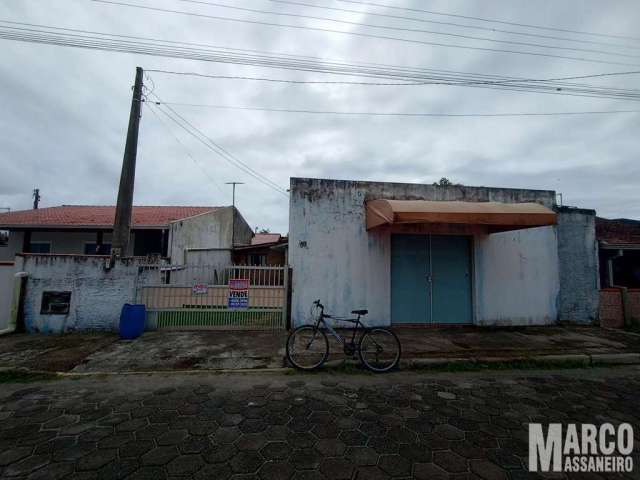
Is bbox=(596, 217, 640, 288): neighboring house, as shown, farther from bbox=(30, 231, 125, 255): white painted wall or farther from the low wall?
bbox=(30, 231, 125, 255): white painted wall

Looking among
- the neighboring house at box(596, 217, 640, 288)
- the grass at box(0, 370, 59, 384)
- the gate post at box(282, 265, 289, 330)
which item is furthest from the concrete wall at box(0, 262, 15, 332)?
the neighboring house at box(596, 217, 640, 288)

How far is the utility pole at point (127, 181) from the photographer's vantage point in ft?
25.7

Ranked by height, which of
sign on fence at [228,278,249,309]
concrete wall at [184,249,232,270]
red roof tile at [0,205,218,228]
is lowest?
sign on fence at [228,278,249,309]

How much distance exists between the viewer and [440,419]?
333 cm

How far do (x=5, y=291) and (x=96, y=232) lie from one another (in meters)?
6.53

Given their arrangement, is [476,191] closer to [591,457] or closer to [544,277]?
[544,277]

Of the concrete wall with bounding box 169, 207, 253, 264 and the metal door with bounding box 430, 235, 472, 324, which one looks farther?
the concrete wall with bounding box 169, 207, 253, 264

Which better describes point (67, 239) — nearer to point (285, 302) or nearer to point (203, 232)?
point (203, 232)

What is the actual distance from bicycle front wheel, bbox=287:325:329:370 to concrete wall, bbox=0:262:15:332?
7324 mm

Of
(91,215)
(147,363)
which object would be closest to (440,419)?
(147,363)

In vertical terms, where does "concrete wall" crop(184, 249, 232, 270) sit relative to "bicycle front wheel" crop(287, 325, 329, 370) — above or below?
above

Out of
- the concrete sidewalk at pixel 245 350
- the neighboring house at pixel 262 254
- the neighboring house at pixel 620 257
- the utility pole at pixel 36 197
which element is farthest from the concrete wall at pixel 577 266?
the utility pole at pixel 36 197

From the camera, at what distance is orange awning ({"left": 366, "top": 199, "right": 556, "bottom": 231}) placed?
584 cm

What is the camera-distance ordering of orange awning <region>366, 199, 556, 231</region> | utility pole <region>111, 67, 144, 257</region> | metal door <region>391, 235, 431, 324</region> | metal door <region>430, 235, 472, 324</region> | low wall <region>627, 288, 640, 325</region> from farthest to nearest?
low wall <region>627, 288, 640, 325</region>
utility pole <region>111, 67, 144, 257</region>
metal door <region>430, 235, 472, 324</region>
metal door <region>391, 235, 431, 324</region>
orange awning <region>366, 199, 556, 231</region>
